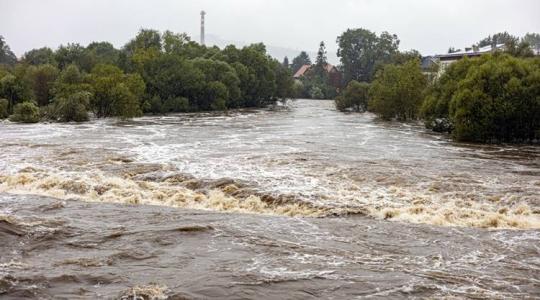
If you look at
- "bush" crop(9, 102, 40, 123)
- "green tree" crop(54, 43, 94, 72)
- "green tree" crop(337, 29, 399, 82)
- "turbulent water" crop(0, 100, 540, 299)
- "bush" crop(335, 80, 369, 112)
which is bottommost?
"turbulent water" crop(0, 100, 540, 299)

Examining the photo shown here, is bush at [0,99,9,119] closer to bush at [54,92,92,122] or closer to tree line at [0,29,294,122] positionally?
tree line at [0,29,294,122]

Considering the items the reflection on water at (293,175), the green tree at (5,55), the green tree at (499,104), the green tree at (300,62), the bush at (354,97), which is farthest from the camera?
the green tree at (300,62)

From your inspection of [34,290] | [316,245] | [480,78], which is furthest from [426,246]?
[480,78]

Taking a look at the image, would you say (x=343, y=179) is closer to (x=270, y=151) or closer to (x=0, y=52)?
(x=270, y=151)

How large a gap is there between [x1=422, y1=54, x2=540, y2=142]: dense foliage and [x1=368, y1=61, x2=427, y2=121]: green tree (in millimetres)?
15949

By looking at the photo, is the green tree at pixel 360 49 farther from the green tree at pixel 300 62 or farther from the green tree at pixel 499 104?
the green tree at pixel 499 104

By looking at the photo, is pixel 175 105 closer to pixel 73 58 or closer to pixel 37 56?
pixel 73 58

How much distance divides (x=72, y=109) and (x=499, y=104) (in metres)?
32.7

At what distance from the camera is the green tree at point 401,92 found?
51.6 meters

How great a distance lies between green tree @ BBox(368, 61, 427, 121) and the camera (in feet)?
169

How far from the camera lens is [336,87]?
122m

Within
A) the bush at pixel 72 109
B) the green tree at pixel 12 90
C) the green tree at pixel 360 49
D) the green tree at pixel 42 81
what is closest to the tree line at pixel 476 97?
the bush at pixel 72 109

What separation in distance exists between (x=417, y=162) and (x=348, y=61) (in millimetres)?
101929

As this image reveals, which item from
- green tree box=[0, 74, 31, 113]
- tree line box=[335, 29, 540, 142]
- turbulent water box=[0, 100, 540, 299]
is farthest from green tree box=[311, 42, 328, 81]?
turbulent water box=[0, 100, 540, 299]
